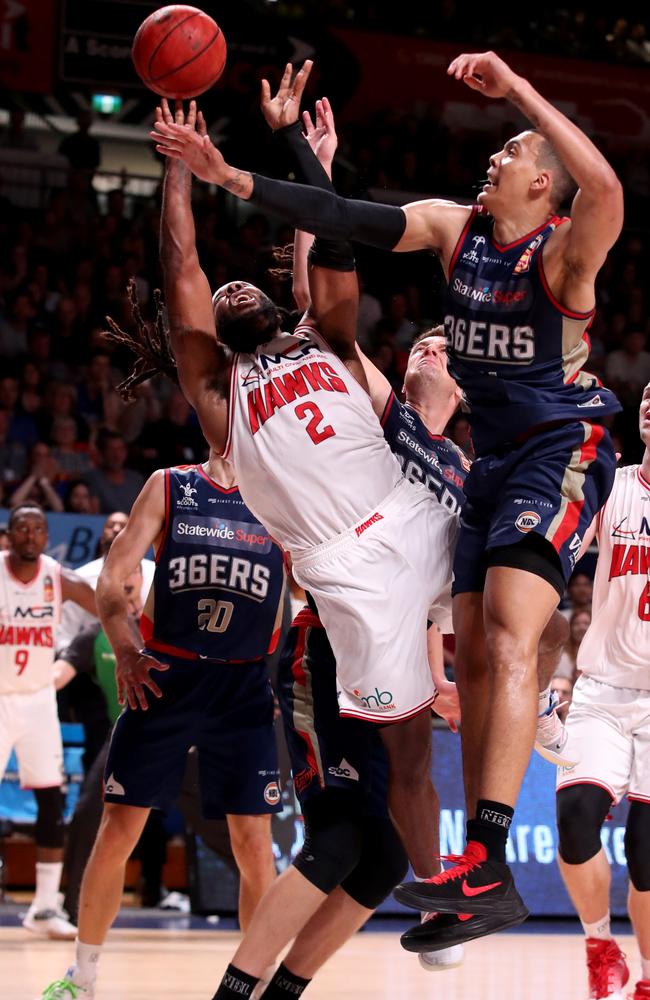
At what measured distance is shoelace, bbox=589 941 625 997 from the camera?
5637 millimetres

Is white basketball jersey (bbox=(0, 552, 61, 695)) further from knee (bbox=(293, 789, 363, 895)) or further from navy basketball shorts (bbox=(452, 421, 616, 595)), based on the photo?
navy basketball shorts (bbox=(452, 421, 616, 595))

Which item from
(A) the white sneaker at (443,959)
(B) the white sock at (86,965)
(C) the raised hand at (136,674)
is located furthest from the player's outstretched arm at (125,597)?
(A) the white sneaker at (443,959)

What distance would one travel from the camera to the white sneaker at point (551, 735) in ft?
15.8

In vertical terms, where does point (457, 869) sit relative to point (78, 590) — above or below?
above

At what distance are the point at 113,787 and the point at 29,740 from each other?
3.08 meters

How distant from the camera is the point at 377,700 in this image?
14.7 feet

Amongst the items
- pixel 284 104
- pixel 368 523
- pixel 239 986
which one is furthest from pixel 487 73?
pixel 239 986

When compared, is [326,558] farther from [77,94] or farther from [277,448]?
[77,94]

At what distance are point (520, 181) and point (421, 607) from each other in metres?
1.37

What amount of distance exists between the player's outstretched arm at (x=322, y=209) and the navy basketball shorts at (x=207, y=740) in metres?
2.32

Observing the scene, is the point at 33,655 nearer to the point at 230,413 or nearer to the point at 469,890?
the point at 230,413

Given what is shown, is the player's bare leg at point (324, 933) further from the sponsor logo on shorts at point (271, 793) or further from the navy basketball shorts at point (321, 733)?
the sponsor logo on shorts at point (271, 793)

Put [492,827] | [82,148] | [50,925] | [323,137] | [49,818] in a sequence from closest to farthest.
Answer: [492,827] → [323,137] → [50,925] → [49,818] → [82,148]

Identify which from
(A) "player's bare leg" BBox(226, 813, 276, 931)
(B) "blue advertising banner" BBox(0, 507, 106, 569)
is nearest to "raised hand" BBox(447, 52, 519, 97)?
(A) "player's bare leg" BBox(226, 813, 276, 931)
